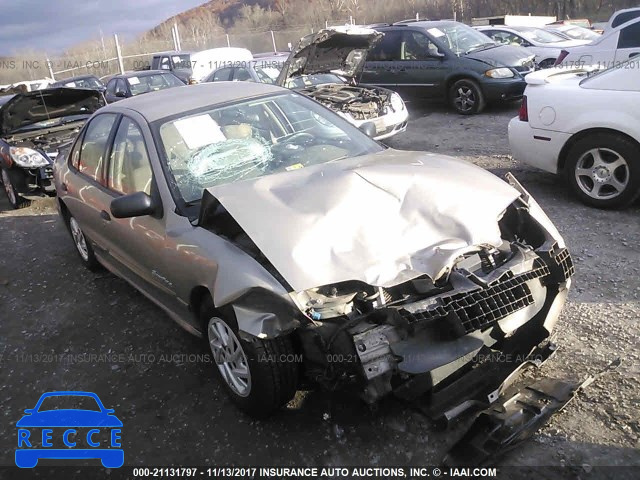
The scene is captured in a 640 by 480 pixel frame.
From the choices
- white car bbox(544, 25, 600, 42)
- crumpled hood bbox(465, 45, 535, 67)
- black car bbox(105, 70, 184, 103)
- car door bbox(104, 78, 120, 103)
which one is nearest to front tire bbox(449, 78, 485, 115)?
crumpled hood bbox(465, 45, 535, 67)

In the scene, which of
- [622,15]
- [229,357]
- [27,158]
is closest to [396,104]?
[27,158]

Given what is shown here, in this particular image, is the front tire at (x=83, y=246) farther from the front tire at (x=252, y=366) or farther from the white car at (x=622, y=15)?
the white car at (x=622, y=15)

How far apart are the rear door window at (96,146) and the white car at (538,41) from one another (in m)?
9.95

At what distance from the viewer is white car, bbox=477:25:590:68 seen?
37.4 ft

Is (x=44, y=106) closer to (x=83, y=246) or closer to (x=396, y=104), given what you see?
(x=83, y=246)

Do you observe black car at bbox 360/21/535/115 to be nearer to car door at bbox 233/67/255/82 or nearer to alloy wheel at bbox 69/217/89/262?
car door at bbox 233/67/255/82

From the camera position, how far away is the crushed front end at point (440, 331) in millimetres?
2219

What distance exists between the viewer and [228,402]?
293 cm

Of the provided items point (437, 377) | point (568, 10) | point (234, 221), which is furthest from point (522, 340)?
point (568, 10)

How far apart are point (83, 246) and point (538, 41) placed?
447 inches

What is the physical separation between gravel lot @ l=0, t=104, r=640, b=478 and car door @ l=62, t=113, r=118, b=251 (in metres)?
0.65

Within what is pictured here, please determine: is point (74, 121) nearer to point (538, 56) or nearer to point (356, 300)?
point (356, 300)

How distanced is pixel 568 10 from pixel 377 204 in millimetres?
35647

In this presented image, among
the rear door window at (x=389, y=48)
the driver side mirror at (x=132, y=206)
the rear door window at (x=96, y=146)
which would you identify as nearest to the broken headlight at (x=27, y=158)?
the rear door window at (x=96, y=146)
